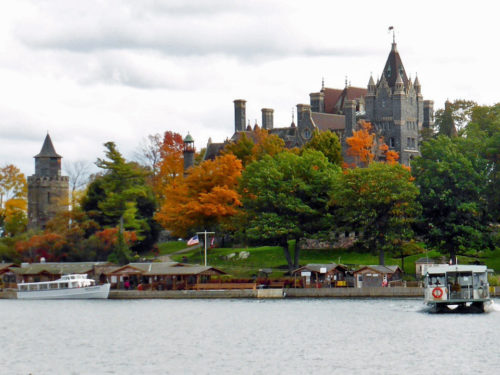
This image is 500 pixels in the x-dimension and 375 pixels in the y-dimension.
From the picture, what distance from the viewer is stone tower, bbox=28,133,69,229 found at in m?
145

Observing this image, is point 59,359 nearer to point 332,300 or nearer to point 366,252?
point 332,300

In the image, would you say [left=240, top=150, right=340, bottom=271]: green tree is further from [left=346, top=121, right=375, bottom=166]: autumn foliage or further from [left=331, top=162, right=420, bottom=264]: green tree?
[left=346, top=121, right=375, bottom=166]: autumn foliage

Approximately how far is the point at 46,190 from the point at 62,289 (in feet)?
142

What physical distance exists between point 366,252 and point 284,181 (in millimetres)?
10411

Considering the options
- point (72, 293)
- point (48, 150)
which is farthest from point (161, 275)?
point (48, 150)

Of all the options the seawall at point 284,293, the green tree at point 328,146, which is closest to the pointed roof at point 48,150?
the green tree at point 328,146

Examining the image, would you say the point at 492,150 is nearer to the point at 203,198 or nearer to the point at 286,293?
the point at 286,293

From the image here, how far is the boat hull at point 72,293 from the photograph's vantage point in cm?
10236

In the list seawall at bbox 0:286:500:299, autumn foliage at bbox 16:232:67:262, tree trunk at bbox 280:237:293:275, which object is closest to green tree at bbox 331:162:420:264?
tree trunk at bbox 280:237:293:275

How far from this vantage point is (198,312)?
8138 centimetres

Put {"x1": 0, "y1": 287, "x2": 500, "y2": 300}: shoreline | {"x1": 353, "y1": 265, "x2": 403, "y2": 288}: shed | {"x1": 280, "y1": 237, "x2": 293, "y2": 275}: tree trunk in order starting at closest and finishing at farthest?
1. {"x1": 0, "y1": 287, "x2": 500, "y2": 300}: shoreline
2. {"x1": 353, "y1": 265, "x2": 403, "y2": 288}: shed
3. {"x1": 280, "y1": 237, "x2": 293, "y2": 275}: tree trunk

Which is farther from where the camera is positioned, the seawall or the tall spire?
the tall spire

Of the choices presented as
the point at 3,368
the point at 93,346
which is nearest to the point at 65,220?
the point at 93,346

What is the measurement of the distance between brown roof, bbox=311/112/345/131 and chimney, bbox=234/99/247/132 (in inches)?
672
